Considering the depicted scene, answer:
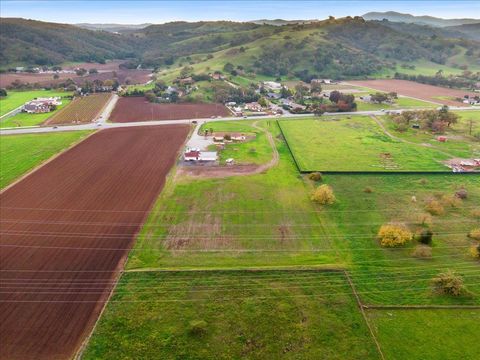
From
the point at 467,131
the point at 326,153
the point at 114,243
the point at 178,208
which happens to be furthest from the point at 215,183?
the point at 467,131

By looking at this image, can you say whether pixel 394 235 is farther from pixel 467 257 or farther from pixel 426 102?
pixel 426 102

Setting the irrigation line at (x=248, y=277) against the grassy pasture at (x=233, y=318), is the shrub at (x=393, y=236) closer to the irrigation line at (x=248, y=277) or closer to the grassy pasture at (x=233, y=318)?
the irrigation line at (x=248, y=277)

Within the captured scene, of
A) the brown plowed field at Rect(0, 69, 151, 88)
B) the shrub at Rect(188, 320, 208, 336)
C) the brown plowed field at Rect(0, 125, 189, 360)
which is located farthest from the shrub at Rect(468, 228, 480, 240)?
the brown plowed field at Rect(0, 69, 151, 88)

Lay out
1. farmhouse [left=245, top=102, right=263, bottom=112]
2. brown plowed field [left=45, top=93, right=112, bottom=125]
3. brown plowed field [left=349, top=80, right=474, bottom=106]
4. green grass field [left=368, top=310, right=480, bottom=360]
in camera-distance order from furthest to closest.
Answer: brown plowed field [left=349, top=80, right=474, bottom=106] → farmhouse [left=245, top=102, right=263, bottom=112] → brown plowed field [left=45, top=93, right=112, bottom=125] → green grass field [left=368, top=310, right=480, bottom=360]

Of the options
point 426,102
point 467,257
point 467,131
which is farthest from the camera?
point 426,102

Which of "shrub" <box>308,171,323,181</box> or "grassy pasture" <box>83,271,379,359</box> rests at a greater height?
"shrub" <box>308,171,323,181</box>

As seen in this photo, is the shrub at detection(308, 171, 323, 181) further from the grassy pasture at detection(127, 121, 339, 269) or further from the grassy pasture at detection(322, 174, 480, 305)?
the grassy pasture at detection(127, 121, 339, 269)
